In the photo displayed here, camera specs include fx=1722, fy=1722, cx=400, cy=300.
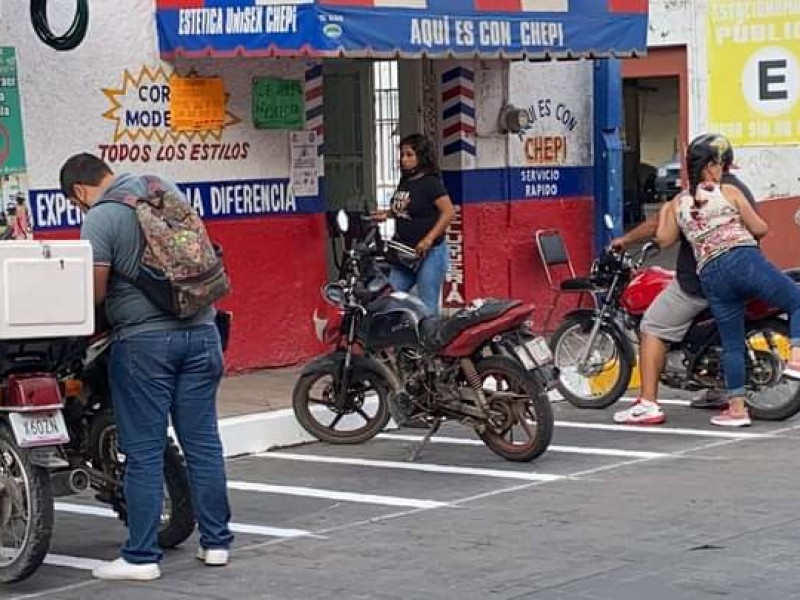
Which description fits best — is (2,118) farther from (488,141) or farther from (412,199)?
(488,141)

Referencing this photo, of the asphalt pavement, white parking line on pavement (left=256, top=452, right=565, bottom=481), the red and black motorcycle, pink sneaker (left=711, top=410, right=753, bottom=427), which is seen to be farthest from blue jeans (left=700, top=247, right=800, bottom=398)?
white parking line on pavement (left=256, top=452, right=565, bottom=481)

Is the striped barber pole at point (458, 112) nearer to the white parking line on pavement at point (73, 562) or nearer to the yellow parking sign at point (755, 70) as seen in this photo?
the yellow parking sign at point (755, 70)

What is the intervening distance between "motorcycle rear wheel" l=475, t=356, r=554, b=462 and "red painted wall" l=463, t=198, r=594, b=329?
487 centimetres

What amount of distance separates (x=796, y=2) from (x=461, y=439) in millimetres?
9580

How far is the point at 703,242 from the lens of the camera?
36.6 feet

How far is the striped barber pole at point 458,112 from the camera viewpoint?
14969mm

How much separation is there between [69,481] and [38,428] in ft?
1.58

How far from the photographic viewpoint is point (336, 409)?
36.2ft

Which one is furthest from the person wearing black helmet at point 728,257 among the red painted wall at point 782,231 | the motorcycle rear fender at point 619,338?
the red painted wall at point 782,231

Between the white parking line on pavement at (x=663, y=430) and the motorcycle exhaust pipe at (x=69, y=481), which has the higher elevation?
the motorcycle exhaust pipe at (x=69, y=481)

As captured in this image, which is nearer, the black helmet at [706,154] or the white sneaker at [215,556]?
the white sneaker at [215,556]

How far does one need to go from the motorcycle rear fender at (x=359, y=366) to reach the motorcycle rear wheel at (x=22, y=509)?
11.2 ft

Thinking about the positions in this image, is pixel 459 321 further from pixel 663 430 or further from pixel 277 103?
pixel 277 103

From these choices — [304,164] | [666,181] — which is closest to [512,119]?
[304,164]
